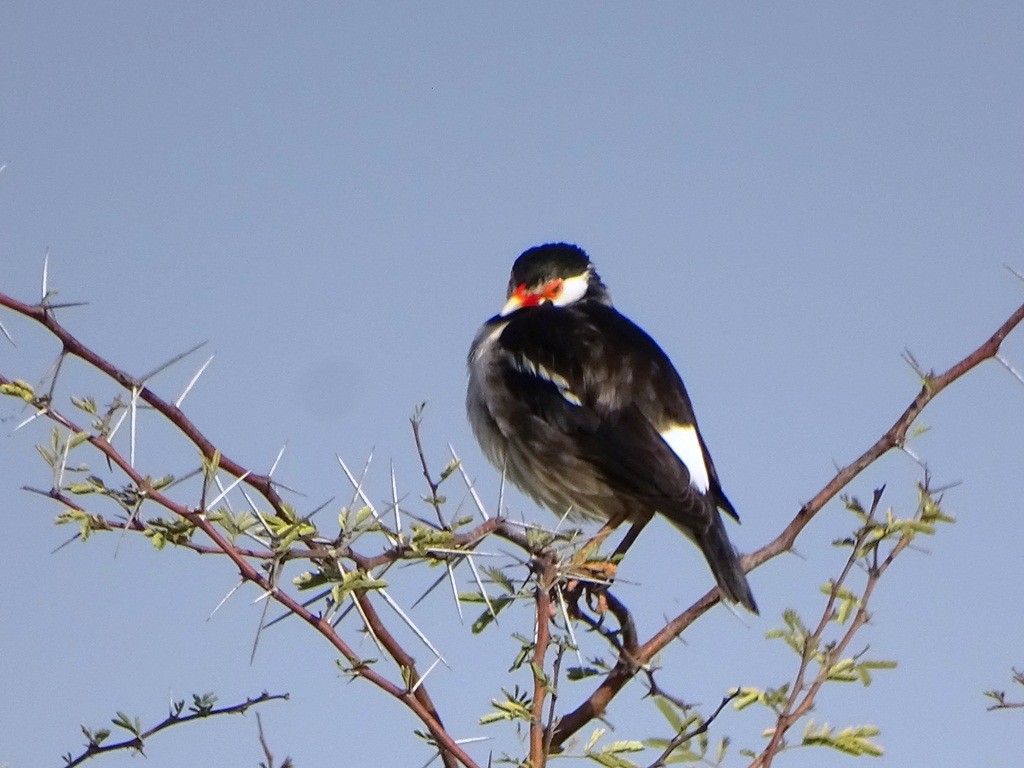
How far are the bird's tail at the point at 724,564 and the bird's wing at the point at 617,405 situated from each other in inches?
2.4

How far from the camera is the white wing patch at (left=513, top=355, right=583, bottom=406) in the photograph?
525 centimetres

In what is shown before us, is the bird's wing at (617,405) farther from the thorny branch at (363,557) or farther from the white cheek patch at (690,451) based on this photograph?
the thorny branch at (363,557)

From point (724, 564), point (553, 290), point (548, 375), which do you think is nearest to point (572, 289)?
point (553, 290)

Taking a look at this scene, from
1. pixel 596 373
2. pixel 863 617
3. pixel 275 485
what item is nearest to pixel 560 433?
pixel 596 373

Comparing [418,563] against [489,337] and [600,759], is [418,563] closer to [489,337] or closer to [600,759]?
[600,759]

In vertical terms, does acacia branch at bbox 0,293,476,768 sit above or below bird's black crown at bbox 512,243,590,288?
below

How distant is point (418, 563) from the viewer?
235 centimetres

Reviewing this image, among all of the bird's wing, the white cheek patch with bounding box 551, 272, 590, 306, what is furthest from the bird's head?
the bird's wing

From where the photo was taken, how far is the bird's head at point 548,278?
6742mm

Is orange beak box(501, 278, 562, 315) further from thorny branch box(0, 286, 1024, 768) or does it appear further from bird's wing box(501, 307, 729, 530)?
thorny branch box(0, 286, 1024, 768)

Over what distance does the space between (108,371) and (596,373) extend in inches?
119

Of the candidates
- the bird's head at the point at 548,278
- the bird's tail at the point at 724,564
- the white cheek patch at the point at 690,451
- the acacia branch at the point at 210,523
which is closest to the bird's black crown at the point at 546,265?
the bird's head at the point at 548,278

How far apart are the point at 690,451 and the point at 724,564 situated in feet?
3.14

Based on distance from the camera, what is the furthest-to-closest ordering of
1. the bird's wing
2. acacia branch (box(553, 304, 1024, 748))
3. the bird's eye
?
1. the bird's eye
2. the bird's wing
3. acacia branch (box(553, 304, 1024, 748))
